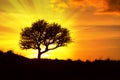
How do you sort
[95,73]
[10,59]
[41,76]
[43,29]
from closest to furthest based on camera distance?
[41,76] < [95,73] < [10,59] < [43,29]

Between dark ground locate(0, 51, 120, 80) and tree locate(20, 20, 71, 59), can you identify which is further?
tree locate(20, 20, 71, 59)

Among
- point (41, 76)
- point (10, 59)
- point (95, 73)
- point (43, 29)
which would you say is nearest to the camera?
point (41, 76)

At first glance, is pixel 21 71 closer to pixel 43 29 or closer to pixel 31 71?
pixel 31 71

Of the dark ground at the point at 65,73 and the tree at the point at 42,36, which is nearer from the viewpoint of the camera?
the dark ground at the point at 65,73

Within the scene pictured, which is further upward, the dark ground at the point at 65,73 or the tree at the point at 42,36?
the tree at the point at 42,36

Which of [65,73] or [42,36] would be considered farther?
[42,36]

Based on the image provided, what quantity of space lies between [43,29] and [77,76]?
4675 cm

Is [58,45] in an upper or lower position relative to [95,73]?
upper

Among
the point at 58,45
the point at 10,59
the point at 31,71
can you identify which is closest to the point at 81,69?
the point at 31,71

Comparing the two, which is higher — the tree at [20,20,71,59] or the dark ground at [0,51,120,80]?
the tree at [20,20,71,59]

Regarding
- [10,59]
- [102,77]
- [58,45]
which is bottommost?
[102,77]

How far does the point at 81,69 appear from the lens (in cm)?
2928

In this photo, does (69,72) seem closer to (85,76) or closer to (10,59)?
(85,76)

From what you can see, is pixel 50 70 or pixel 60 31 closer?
pixel 50 70
